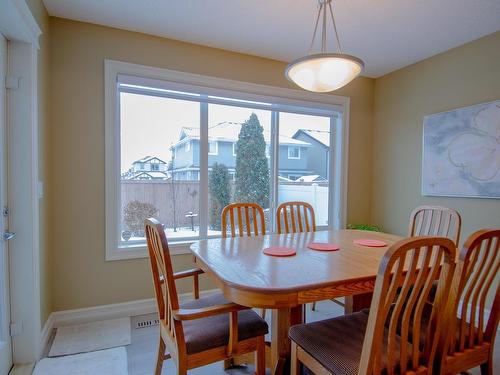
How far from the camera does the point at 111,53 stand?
249cm

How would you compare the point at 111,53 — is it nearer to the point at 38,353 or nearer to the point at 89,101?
the point at 89,101

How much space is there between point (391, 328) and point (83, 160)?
245 centimetres

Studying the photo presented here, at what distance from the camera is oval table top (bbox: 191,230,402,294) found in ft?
4.13

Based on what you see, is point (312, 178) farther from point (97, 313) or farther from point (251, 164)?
point (97, 313)

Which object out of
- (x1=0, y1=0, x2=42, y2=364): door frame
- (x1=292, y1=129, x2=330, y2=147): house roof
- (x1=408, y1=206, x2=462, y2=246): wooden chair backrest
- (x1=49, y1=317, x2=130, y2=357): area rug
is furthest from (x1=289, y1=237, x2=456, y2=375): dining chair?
(x1=292, y1=129, x2=330, y2=147): house roof

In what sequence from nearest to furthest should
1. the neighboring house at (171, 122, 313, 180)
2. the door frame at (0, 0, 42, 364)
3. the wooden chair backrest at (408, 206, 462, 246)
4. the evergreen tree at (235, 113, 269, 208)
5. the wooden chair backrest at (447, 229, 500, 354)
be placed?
the wooden chair backrest at (447, 229, 500, 354) → the door frame at (0, 0, 42, 364) → the wooden chair backrest at (408, 206, 462, 246) → the neighboring house at (171, 122, 313, 180) → the evergreen tree at (235, 113, 269, 208)

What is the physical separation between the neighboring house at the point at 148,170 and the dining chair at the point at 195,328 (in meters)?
1.44

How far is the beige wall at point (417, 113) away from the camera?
102 inches

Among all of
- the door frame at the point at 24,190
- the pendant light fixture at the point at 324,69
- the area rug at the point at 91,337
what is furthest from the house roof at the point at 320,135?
the area rug at the point at 91,337

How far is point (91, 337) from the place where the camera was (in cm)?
222

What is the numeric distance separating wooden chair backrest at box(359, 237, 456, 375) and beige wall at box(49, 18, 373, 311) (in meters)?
2.15

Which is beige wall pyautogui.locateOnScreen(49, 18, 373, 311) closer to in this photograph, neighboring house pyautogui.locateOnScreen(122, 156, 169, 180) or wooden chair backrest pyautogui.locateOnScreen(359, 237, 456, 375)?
neighboring house pyautogui.locateOnScreen(122, 156, 169, 180)

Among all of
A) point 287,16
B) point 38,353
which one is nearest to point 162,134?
point 287,16

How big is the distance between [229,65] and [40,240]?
219 cm
